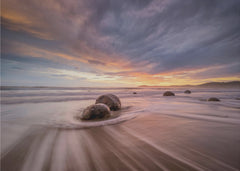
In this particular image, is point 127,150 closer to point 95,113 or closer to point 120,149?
point 120,149

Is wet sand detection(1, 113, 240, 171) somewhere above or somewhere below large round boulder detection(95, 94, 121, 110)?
below

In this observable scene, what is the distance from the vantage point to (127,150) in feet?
5.54

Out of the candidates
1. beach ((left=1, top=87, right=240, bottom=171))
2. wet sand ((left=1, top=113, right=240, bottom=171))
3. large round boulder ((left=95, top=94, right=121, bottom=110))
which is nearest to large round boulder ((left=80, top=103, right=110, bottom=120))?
beach ((left=1, top=87, right=240, bottom=171))

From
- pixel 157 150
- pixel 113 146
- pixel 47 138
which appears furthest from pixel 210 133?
pixel 47 138

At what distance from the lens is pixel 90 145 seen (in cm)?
188

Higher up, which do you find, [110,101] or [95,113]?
[110,101]

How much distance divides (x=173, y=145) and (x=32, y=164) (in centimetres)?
229

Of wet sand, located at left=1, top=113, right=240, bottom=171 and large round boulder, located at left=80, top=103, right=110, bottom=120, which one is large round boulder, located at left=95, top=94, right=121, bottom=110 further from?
wet sand, located at left=1, top=113, right=240, bottom=171

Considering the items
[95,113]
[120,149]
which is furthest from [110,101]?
[120,149]

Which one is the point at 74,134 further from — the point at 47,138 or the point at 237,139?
the point at 237,139

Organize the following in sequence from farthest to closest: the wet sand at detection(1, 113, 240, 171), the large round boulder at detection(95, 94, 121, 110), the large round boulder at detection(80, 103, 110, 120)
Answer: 1. the large round boulder at detection(95, 94, 121, 110)
2. the large round boulder at detection(80, 103, 110, 120)
3. the wet sand at detection(1, 113, 240, 171)

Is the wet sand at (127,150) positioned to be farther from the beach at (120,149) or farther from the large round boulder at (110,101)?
the large round boulder at (110,101)

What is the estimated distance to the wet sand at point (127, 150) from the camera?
1355 millimetres

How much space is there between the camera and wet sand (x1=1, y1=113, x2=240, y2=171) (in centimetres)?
136
